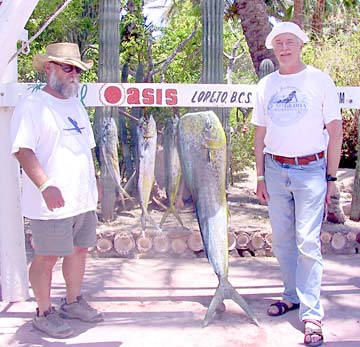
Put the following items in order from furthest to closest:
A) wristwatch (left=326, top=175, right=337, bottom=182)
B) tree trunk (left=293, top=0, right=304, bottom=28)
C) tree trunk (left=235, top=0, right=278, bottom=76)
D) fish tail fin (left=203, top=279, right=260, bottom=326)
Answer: tree trunk (left=293, top=0, right=304, bottom=28) < tree trunk (left=235, top=0, right=278, bottom=76) < fish tail fin (left=203, top=279, right=260, bottom=326) < wristwatch (left=326, top=175, right=337, bottom=182)

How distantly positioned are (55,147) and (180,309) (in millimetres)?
1672

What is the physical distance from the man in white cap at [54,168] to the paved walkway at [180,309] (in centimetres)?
27

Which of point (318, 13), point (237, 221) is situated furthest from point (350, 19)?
point (237, 221)

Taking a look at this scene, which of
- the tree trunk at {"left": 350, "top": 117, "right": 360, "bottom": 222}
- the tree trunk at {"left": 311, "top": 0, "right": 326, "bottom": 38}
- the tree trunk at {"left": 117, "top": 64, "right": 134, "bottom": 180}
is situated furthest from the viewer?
the tree trunk at {"left": 311, "top": 0, "right": 326, "bottom": 38}

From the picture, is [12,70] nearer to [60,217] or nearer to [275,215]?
[60,217]

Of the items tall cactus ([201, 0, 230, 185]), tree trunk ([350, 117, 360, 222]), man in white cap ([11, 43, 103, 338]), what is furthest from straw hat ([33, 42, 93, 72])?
tree trunk ([350, 117, 360, 222])

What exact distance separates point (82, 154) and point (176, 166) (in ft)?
2.54

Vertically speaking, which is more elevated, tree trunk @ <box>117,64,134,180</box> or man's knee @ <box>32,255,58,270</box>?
tree trunk @ <box>117,64,134,180</box>

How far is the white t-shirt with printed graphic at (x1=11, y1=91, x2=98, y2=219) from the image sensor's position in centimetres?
364

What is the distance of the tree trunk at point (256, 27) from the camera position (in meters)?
8.46

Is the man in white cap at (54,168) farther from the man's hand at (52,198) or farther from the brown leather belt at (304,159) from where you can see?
the brown leather belt at (304,159)

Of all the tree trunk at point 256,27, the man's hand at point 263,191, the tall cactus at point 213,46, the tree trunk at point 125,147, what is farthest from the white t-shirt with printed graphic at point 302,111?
the tree trunk at point 256,27

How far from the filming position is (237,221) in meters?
7.33

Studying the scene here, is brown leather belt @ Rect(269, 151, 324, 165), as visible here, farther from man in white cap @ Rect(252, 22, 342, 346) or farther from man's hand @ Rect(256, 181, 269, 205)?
man's hand @ Rect(256, 181, 269, 205)
